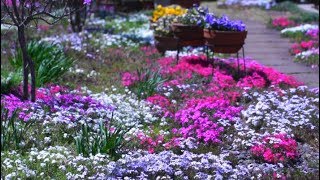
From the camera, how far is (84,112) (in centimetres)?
657

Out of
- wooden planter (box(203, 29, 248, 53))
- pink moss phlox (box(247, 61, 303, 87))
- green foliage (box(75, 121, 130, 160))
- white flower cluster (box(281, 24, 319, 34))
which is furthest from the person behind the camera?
white flower cluster (box(281, 24, 319, 34))

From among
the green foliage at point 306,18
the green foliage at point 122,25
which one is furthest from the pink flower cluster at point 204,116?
the green foliage at point 306,18

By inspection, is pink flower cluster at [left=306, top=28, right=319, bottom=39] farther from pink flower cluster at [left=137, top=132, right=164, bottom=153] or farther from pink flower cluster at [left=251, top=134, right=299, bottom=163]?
pink flower cluster at [left=137, top=132, right=164, bottom=153]

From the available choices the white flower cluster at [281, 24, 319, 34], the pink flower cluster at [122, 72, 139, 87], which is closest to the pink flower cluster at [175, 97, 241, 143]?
the pink flower cluster at [122, 72, 139, 87]

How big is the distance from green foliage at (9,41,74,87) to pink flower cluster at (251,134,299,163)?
313 cm

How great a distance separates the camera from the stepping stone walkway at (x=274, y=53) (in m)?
9.51

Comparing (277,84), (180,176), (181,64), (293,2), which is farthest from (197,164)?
(293,2)

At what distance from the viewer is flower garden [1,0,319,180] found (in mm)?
5293

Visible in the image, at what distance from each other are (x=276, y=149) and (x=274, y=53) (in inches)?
224

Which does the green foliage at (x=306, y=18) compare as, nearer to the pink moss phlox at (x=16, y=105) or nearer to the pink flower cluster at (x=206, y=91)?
the pink flower cluster at (x=206, y=91)

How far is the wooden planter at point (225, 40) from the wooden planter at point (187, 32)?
23.4 inches

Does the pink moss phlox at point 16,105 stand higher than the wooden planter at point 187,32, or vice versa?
the wooden planter at point 187,32

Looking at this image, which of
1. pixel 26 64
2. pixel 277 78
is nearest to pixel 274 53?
pixel 277 78

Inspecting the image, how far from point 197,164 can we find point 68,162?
3.77 ft
